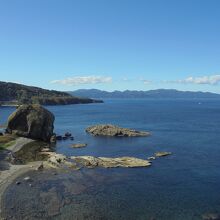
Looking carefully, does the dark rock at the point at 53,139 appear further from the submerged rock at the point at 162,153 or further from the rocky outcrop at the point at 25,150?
the submerged rock at the point at 162,153

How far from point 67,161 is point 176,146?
119ft

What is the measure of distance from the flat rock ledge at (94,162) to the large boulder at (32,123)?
29.8 meters

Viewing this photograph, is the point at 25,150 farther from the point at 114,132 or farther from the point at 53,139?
the point at 114,132

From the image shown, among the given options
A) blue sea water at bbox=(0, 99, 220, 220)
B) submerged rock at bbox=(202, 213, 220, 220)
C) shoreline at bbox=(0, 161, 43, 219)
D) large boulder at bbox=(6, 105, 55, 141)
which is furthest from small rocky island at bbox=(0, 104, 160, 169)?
submerged rock at bbox=(202, 213, 220, 220)

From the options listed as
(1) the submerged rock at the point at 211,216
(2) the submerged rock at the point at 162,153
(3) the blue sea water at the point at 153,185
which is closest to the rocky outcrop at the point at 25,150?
(3) the blue sea water at the point at 153,185

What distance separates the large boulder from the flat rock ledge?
1175 inches

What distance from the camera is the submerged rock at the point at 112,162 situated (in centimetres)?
7888

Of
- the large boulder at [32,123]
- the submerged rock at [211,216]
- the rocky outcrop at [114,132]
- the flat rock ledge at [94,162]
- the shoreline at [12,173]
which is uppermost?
the large boulder at [32,123]

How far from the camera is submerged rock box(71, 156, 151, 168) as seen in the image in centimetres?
7888

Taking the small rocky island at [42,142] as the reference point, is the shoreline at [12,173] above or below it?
below

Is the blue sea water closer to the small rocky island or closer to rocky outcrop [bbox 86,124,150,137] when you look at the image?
the small rocky island

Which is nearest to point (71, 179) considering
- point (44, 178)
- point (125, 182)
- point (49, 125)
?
point (44, 178)

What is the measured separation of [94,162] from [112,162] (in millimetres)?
3883

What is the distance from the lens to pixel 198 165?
264ft
